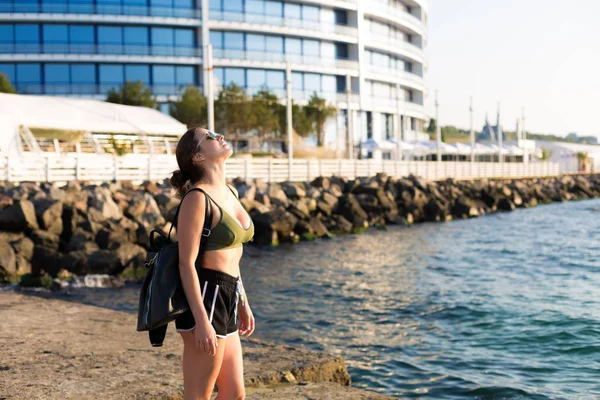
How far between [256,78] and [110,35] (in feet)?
37.0

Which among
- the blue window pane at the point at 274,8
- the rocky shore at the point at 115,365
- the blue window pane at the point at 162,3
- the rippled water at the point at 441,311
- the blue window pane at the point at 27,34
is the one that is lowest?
the rippled water at the point at 441,311

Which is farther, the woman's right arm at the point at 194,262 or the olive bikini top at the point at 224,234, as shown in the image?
the olive bikini top at the point at 224,234

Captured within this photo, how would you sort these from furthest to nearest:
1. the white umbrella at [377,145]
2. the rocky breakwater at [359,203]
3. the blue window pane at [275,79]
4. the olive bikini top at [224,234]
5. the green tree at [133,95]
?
the blue window pane at [275,79] < the white umbrella at [377,145] < the green tree at [133,95] < the rocky breakwater at [359,203] < the olive bikini top at [224,234]

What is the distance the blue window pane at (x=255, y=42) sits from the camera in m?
55.5

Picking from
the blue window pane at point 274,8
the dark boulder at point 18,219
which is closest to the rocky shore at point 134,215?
the dark boulder at point 18,219

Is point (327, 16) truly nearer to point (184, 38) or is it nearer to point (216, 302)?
point (184, 38)

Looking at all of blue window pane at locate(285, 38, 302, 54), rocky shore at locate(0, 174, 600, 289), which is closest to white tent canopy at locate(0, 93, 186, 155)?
rocky shore at locate(0, 174, 600, 289)

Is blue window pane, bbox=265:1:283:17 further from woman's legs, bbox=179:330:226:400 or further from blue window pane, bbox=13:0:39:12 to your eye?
woman's legs, bbox=179:330:226:400

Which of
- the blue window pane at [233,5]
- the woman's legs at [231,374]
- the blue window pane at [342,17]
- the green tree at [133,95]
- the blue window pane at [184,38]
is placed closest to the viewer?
the woman's legs at [231,374]

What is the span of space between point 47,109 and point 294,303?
2189cm

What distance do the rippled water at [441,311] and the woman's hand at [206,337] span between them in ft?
13.7

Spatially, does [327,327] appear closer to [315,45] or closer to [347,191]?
[347,191]

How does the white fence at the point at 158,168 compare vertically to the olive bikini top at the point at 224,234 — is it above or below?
above

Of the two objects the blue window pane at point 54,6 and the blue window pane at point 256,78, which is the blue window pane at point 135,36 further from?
the blue window pane at point 256,78
